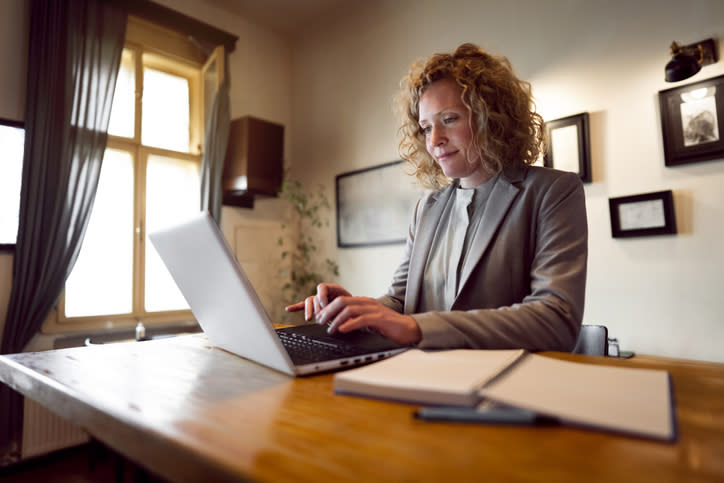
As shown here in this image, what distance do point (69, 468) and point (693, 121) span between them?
397 centimetres

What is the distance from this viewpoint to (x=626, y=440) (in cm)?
41

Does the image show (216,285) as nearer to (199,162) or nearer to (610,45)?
(610,45)

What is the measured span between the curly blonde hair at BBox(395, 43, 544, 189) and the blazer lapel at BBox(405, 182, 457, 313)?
0.67ft

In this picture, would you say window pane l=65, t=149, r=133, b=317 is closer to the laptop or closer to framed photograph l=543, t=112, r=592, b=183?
the laptop

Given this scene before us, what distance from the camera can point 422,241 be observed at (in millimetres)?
1458

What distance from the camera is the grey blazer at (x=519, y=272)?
83cm

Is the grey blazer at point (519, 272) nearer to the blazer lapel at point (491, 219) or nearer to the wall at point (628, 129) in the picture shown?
the blazer lapel at point (491, 219)

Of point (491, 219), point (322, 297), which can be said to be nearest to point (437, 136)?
point (491, 219)

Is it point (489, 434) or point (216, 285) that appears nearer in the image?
point (489, 434)

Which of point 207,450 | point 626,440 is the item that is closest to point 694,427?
point 626,440

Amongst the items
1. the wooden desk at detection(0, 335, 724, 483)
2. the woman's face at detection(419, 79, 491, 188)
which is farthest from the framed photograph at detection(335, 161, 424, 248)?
the wooden desk at detection(0, 335, 724, 483)

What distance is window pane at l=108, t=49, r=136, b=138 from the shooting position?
3.16 m

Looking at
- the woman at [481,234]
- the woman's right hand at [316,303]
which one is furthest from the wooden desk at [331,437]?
the woman's right hand at [316,303]

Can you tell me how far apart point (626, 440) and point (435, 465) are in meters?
0.19
